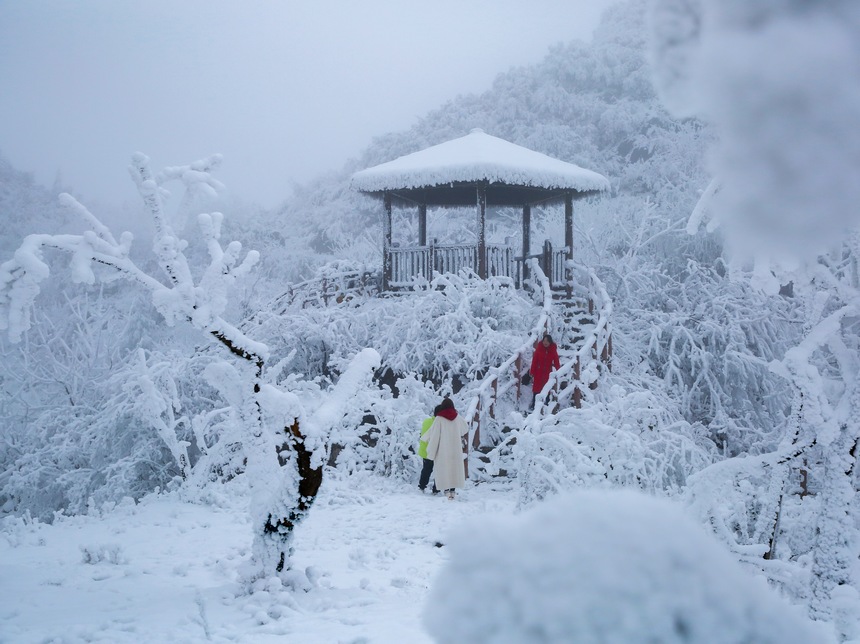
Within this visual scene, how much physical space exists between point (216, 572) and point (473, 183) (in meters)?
9.32

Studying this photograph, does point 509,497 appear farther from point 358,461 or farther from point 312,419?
point 312,419

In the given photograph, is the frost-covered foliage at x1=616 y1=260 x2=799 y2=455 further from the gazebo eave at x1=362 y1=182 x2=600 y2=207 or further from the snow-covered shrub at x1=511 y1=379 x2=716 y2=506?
the snow-covered shrub at x1=511 y1=379 x2=716 y2=506

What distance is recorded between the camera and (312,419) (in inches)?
187

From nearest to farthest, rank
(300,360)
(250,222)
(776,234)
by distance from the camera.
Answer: (776,234) → (300,360) → (250,222)

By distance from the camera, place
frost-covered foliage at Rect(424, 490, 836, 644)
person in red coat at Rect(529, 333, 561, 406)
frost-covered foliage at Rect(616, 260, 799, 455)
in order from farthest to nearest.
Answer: frost-covered foliage at Rect(616, 260, 799, 455) → person in red coat at Rect(529, 333, 561, 406) → frost-covered foliage at Rect(424, 490, 836, 644)

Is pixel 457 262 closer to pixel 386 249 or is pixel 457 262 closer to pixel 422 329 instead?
pixel 386 249

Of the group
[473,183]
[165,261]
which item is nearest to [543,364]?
[473,183]

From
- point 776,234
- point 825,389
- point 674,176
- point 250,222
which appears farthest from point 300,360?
point 250,222

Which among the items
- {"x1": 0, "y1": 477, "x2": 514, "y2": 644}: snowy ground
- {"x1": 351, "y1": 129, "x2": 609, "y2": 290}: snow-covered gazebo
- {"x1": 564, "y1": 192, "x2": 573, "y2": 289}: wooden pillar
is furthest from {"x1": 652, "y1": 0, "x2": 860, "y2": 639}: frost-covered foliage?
{"x1": 564, "y1": 192, "x2": 573, "y2": 289}: wooden pillar

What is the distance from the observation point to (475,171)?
1199cm

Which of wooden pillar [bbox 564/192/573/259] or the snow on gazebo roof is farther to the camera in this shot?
wooden pillar [bbox 564/192/573/259]

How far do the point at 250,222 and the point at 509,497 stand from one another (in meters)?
29.8

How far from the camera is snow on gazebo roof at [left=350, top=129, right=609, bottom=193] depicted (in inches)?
476

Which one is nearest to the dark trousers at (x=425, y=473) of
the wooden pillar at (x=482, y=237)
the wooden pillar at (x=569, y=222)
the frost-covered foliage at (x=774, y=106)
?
the wooden pillar at (x=482, y=237)
